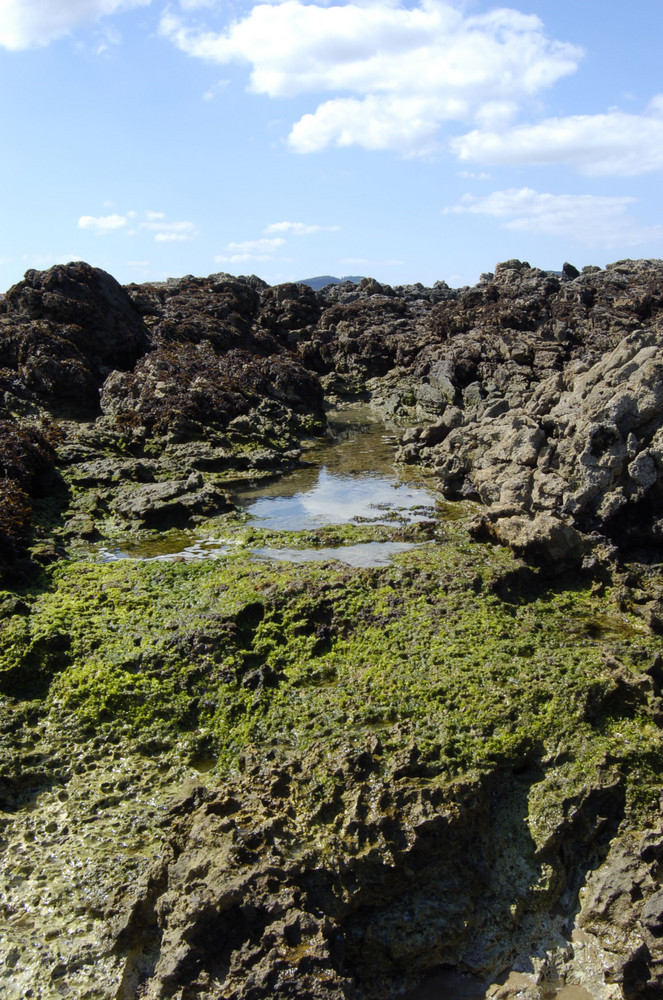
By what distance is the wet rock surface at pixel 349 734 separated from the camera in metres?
4.59

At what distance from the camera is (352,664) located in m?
6.73

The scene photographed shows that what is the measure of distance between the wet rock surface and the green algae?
0.09 feet

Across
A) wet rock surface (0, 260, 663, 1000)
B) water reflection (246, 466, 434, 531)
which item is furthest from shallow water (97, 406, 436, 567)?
wet rock surface (0, 260, 663, 1000)

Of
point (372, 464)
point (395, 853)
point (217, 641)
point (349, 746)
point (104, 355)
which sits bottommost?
point (395, 853)

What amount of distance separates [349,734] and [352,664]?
3.23 ft

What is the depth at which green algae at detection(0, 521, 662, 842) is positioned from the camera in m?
5.80

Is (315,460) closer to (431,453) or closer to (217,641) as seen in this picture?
(431,453)

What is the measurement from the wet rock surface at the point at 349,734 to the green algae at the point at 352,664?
3 centimetres

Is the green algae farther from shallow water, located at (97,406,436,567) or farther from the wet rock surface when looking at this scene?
shallow water, located at (97,406,436,567)

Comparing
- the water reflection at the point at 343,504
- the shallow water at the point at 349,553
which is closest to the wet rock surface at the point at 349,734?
the shallow water at the point at 349,553

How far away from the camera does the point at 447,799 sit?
205 inches

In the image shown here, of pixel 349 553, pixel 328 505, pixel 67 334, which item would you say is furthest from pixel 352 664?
pixel 67 334

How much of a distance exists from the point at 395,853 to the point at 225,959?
4.20 feet

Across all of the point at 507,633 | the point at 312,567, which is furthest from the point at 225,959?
the point at 312,567
